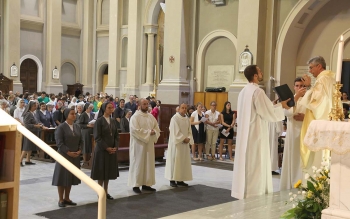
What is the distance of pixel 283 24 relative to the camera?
16141 millimetres

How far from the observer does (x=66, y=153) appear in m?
7.62

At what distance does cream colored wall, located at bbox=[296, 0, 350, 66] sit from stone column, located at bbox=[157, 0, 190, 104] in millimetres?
4342

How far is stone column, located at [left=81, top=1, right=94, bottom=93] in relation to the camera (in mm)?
29297

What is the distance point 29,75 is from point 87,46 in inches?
158

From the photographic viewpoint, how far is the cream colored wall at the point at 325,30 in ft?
51.7

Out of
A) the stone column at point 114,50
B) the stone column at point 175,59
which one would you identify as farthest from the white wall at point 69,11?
the stone column at point 175,59

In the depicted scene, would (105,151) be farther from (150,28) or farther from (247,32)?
(150,28)

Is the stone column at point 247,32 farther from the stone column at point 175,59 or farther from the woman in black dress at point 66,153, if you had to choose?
the woman in black dress at point 66,153

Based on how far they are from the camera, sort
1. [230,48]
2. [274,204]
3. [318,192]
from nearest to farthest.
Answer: [318,192] → [274,204] → [230,48]

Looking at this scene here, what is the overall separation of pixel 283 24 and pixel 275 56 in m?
1.12

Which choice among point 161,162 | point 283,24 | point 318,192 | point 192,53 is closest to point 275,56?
point 283,24

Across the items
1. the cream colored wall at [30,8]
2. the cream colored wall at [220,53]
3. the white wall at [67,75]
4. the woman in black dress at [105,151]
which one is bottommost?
the woman in black dress at [105,151]

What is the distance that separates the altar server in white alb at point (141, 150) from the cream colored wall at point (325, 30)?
30.5 ft

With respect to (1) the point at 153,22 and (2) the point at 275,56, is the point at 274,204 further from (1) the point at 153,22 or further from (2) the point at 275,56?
(1) the point at 153,22
